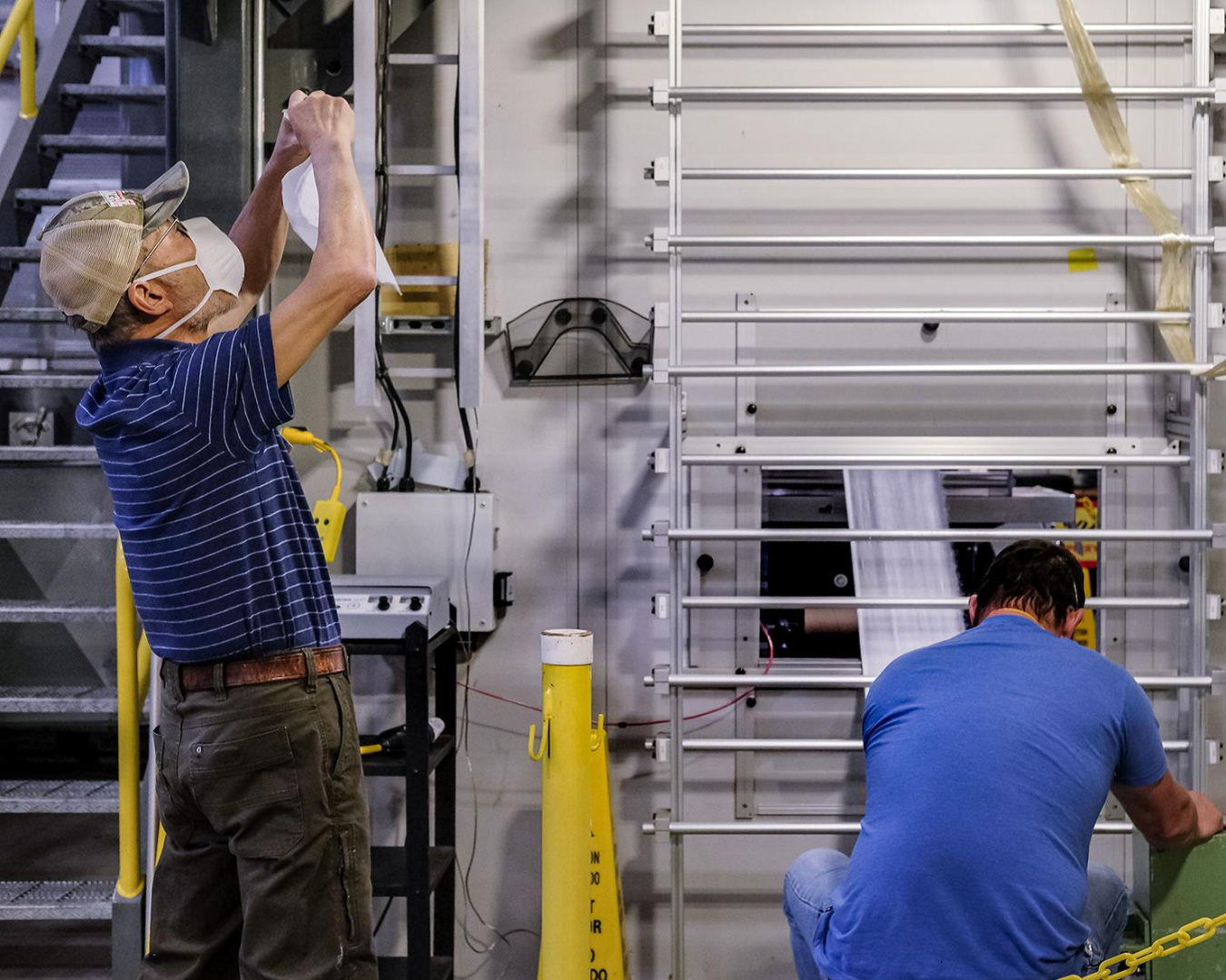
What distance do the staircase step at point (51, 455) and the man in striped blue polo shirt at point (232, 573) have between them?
1.15 meters

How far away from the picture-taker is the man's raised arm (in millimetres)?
1546

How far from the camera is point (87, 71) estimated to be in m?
3.17

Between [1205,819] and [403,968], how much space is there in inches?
66.1

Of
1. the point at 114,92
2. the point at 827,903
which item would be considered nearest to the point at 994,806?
the point at 827,903

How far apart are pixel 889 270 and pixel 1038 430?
56 cm

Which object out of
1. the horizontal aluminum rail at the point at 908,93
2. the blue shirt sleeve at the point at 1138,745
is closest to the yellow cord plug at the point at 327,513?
the horizontal aluminum rail at the point at 908,93

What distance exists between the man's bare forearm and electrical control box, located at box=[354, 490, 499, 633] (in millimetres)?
1101

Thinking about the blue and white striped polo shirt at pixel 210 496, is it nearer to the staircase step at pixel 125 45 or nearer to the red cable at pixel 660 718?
the red cable at pixel 660 718

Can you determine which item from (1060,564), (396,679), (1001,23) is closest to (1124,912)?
(1060,564)

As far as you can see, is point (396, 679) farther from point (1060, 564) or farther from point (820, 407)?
point (1060, 564)

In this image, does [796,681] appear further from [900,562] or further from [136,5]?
[136,5]

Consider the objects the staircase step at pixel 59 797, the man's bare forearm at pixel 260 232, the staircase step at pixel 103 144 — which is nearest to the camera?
the man's bare forearm at pixel 260 232

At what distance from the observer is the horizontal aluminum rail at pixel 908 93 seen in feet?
9.21

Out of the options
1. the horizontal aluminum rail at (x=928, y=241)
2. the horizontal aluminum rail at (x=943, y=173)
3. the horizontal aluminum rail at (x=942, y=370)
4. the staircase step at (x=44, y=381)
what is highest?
the horizontal aluminum rail at (x=943, y=173)
